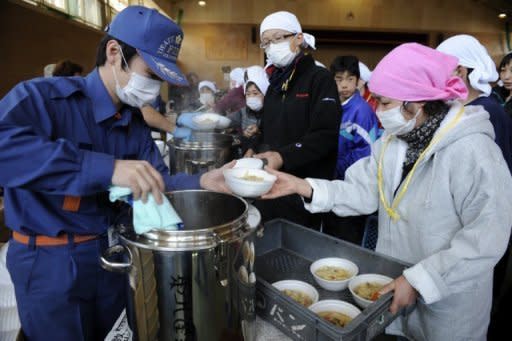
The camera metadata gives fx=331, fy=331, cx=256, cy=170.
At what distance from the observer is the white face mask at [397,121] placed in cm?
132

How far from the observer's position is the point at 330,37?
37.8ft

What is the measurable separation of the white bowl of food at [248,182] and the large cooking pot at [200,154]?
0.95 m

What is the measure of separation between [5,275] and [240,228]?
162 cm

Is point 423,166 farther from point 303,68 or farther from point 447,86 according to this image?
point 303,68

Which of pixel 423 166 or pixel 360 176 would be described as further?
pixel 360 176

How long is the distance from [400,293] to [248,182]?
63 cm

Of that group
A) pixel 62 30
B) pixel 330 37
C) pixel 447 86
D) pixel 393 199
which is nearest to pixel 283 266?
pixel 393 199

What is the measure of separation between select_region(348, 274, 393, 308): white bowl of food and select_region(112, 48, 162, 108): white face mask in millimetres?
1029

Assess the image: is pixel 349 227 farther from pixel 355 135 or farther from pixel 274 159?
pixel 274 159

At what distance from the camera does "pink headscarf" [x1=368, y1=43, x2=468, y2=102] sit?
1.24 metres

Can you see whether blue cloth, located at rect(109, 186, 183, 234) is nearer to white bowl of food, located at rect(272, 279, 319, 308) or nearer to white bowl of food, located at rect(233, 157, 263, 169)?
white bowl of food, located at rect(272, 279, 319, 308)

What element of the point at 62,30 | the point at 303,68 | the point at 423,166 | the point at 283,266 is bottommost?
the point at 283,266

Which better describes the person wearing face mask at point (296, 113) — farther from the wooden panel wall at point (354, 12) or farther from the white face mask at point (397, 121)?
the wooden panel wall at point (354, 12)

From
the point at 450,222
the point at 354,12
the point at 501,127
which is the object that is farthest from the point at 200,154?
the point at 354,12
